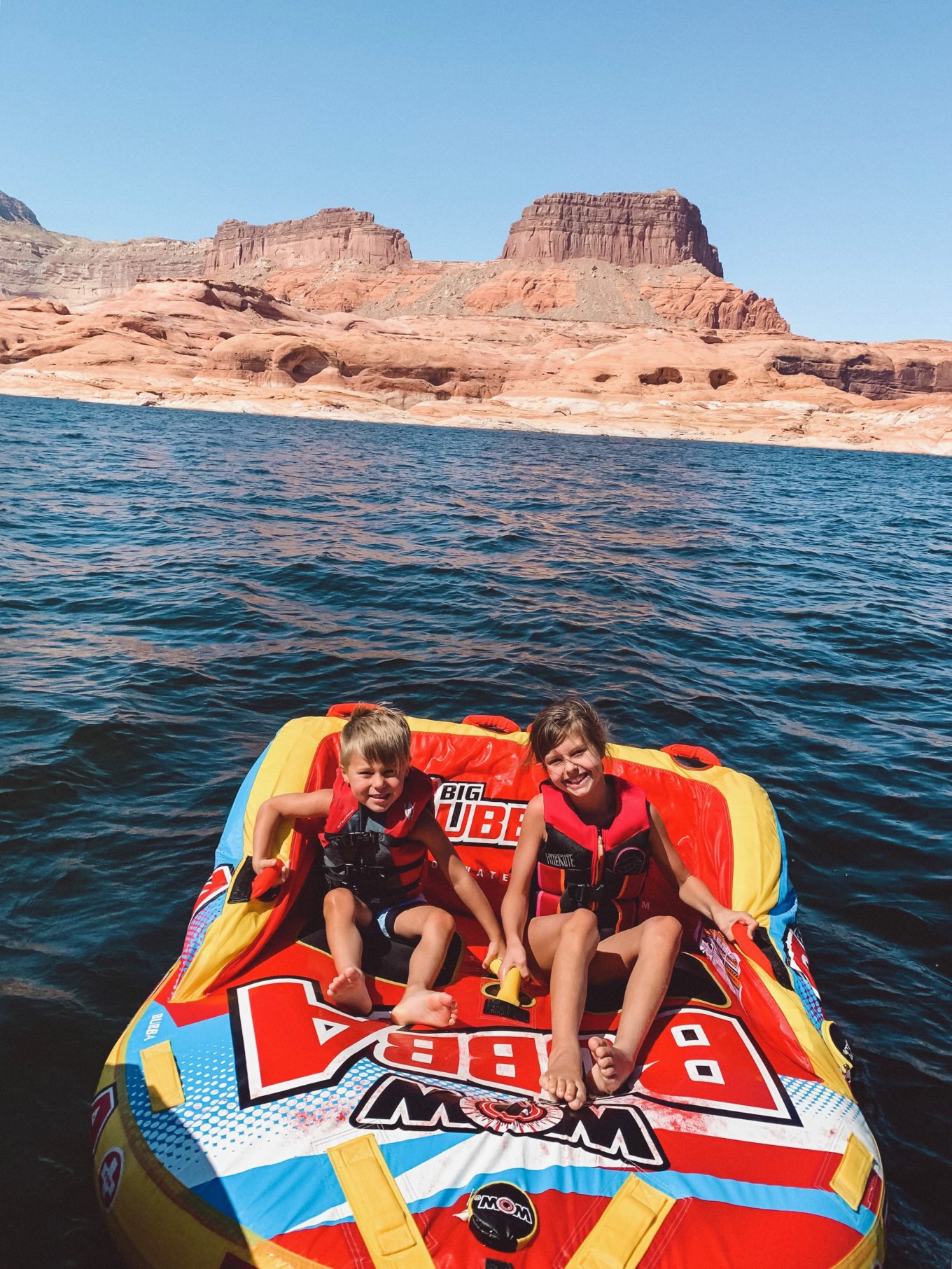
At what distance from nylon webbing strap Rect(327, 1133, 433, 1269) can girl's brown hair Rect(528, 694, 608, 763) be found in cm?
134

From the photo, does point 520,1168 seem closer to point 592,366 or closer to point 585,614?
point 585,614

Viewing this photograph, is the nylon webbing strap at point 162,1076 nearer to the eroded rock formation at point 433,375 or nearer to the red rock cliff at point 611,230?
the eroded rock formation at point 433,375

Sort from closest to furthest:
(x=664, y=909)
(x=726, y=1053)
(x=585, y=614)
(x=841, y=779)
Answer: (x=726, y=1053) → (x=664, y=909) → (x=841, y=779) → (x=585, y=614)

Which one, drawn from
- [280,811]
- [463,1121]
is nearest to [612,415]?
[280,811]

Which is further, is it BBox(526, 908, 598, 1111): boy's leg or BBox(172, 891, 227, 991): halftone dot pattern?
BBox(172, 891, 227, 991): halftone dot pattern

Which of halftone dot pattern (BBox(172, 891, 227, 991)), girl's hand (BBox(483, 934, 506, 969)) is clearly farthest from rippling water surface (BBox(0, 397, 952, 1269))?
girl's hand (BBox(483, 934, 506, 969))

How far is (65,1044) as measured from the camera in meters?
3.01

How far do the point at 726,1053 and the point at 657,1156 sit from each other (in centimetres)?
61

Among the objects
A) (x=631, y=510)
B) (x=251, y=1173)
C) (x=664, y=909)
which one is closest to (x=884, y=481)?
(x=631, y=510)

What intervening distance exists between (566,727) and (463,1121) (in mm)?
1268

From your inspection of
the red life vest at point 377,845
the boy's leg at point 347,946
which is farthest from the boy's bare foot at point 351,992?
the red life vest at point 377,845

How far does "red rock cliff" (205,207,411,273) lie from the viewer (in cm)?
13638

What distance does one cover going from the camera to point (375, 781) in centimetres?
295

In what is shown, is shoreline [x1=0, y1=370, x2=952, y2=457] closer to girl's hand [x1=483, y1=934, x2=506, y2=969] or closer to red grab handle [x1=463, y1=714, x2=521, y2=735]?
red grab handle [x1=463, y1=714, x2=521, y2=735]
